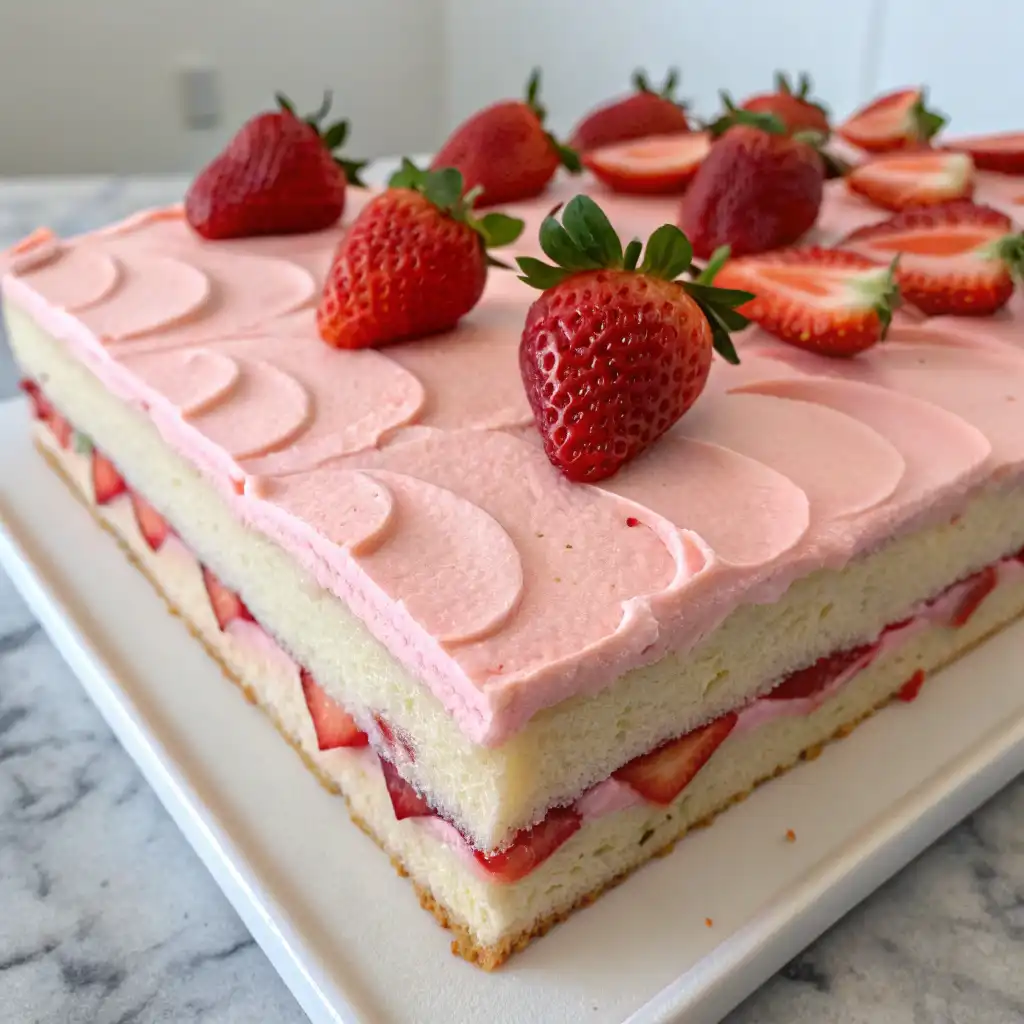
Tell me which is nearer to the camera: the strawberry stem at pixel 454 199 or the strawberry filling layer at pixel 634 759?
the strawberry filling layer at pixel 634 759

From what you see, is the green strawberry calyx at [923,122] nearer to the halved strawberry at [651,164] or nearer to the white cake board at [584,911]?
the halved strawberry at [651,164]

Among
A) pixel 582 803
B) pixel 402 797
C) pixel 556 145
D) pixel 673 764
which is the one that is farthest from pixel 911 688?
pixel 556 145

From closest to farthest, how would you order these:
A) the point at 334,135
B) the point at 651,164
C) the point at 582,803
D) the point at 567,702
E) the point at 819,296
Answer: the point at 567,702 < the point at 582,803 < the point at 819,296 < the point at 334,135 < the point at 651,164

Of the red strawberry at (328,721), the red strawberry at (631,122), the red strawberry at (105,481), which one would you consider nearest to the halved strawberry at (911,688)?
the red strawberry at (328,721)

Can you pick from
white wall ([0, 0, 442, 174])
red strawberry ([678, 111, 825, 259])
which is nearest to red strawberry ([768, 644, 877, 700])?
red strawberry ([678, 111, 825, 259])

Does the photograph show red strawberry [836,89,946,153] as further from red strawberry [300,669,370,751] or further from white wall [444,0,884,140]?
red strawberry [300,669,370,751]

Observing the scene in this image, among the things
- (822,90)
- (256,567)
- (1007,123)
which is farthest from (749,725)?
(822,90)

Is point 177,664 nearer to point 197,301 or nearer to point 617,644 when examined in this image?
point 197,301

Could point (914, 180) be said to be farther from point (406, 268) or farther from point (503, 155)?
point (406, 268)
